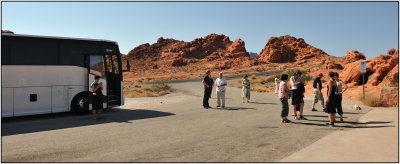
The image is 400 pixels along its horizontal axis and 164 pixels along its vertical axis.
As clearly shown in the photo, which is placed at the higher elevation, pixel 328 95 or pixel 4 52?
pixel 4 52

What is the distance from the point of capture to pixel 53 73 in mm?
10703

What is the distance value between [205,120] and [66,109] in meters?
5.86

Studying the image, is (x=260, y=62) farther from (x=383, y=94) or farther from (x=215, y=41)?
(x=383, y=94)

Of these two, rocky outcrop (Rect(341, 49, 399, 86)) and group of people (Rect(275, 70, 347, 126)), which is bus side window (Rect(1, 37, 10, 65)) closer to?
group of people (Rect(275, 70, 347, 126))

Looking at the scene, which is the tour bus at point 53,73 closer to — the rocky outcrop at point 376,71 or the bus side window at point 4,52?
the bus side window at point 4,52

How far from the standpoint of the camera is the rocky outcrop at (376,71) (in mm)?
22847

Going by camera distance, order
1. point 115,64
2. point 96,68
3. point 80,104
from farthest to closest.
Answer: point 115,64 < point 96,68 < point 80,104

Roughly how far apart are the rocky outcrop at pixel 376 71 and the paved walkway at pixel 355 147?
18.3m

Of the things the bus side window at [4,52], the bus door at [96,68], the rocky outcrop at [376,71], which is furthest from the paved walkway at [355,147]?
the rocky outcrop at [376,71]

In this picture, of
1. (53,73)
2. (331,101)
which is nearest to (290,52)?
(331,101)

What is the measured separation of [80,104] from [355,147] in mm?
9910

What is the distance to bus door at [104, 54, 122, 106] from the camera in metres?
12.1

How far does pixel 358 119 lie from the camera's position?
9227mm

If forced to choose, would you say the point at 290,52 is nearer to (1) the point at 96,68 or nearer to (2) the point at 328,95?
(1) the point at 96,68
